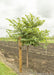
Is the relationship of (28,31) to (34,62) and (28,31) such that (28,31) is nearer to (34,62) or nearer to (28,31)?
(28,31)

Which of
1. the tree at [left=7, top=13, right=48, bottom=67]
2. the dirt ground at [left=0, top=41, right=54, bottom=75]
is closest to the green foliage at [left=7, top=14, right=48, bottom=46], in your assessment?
the tree at [left=7, top=13, right=48, bottom=67]

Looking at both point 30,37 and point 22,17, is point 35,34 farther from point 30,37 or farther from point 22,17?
point 22,17

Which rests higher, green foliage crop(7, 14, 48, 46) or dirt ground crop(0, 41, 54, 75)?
green foliage crop(7, 14, 48, 46)

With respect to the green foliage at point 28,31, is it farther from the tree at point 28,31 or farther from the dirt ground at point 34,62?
the dirt ground at point 34,62

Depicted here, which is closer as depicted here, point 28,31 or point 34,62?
point 28,31

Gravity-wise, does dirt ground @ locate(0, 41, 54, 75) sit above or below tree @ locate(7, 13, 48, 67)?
below

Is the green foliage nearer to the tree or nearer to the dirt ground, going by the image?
the tree

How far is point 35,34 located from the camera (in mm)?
6402

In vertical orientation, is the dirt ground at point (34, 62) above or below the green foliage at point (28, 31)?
below

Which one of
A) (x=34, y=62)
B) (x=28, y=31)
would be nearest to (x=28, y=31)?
(x=28, y=31)

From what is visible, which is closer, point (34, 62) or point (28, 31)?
point (28, 31)

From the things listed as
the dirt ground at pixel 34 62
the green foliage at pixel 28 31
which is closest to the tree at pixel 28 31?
the green foliage at pixel 28 31

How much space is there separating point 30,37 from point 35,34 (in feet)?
1.64

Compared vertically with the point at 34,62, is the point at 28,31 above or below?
above
